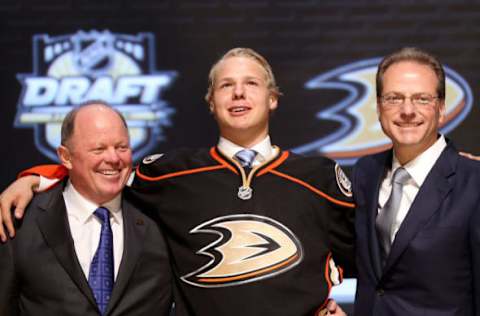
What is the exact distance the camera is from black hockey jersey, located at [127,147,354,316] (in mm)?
2246

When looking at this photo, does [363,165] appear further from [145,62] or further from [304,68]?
[145,62]

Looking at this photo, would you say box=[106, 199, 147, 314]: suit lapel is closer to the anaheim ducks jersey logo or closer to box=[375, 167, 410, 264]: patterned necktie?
the anaheim ducks jersey logo

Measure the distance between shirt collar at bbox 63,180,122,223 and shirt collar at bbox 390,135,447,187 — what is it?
986 millimetres

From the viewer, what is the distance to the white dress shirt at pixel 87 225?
219 cm

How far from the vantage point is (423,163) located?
230 centimetres

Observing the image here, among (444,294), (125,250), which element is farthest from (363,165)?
(125,250)

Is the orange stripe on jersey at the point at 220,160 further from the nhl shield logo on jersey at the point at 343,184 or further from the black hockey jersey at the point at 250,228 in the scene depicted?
the nhl shield logo on jersey at the point at 343,184

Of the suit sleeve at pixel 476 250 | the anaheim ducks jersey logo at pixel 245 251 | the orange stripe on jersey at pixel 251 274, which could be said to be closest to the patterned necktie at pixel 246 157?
the anaheim ducks jersey logo at pixel 245 251

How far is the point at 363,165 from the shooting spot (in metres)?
2.52

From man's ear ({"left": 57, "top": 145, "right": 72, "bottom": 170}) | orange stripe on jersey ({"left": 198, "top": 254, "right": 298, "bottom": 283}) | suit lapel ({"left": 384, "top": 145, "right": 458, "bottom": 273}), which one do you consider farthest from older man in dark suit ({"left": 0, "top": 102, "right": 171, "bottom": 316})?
suit lapel ({"left": 384, "top": 145, "right": 458, "bottom": 273})

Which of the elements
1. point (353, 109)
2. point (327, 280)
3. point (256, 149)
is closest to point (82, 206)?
point (256, 149)

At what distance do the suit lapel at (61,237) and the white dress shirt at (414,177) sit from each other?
998 millimetres

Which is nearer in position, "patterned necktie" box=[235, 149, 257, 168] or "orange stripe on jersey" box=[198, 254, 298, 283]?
"orange stripe on jersey" box=[198, 254, 298, 283]

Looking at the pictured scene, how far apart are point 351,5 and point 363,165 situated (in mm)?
2235
